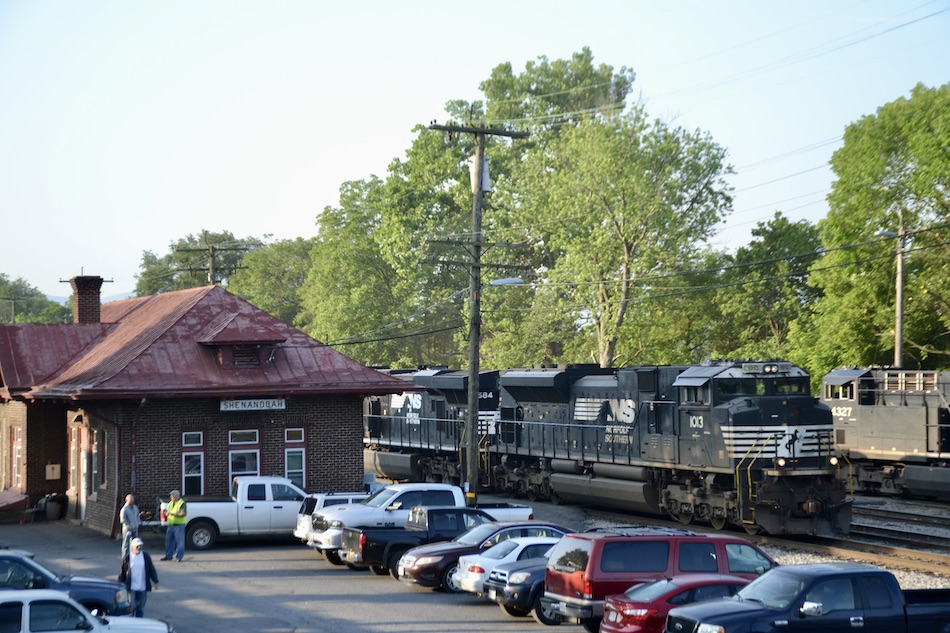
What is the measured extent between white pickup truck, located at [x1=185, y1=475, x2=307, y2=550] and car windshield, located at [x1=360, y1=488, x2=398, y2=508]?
3195 millimetres

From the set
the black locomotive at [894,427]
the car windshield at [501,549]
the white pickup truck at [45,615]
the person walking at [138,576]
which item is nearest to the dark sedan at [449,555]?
the car windshield at [501,549]

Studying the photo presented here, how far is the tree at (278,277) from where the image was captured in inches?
4119

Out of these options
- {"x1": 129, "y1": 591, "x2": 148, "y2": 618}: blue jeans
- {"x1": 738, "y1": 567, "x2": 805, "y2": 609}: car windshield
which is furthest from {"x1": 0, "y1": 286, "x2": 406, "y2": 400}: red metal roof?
{"x1": 738, "y1": 567, "x2": 805, "y2": 609}: car windshield

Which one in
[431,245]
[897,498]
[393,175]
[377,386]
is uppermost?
[393,175]

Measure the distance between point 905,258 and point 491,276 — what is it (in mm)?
26270

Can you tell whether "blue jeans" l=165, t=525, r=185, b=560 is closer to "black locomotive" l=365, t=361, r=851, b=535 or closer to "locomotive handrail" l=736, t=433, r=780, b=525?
"black locomotive" l=365, t=361, r=851, b=535

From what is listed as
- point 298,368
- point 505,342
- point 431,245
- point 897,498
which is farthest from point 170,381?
point 431,245

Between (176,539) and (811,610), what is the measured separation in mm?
15995

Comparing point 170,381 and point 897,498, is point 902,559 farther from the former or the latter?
point 170,381

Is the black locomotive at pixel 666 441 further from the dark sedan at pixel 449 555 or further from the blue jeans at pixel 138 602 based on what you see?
the blue jeans at pixel 138 602

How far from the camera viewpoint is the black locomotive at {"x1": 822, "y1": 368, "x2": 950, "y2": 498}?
3303cm

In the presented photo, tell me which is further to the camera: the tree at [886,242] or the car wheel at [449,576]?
the tree at [886,242]

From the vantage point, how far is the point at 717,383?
26594 mm

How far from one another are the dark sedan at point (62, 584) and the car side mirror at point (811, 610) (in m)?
9.96
